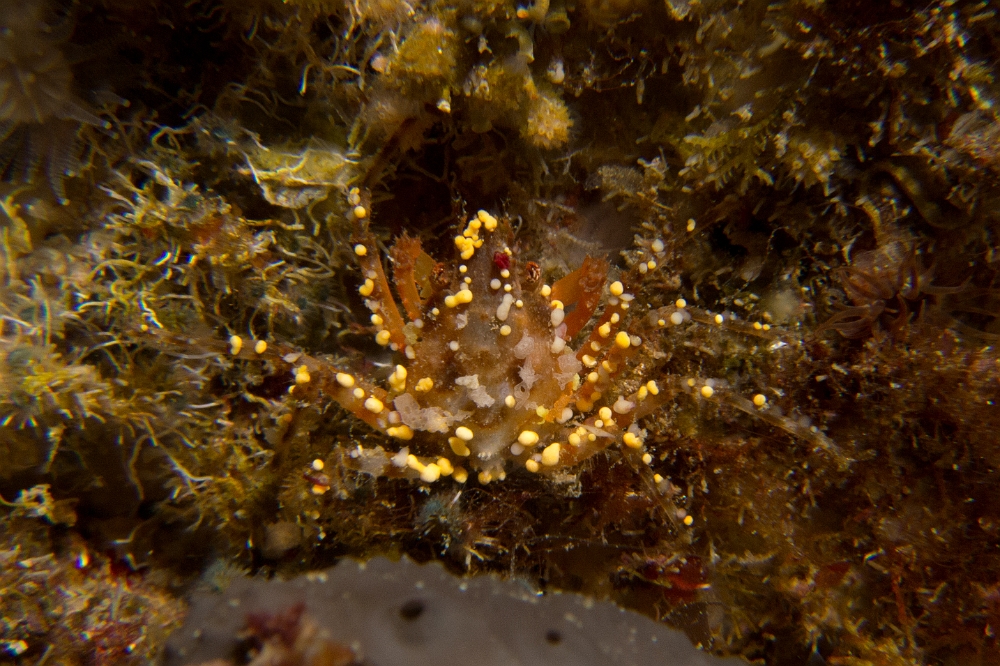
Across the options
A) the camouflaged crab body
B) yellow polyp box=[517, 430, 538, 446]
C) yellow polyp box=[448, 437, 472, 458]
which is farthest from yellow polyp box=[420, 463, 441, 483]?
yellow polyp box=[517, 430, 538, 446]

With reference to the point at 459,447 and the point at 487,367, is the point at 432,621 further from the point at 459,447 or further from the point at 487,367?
the point at 487,367

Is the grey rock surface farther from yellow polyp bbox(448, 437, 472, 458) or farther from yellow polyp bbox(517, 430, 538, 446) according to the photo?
yellow polyp bbox(517, 430, 538, 446)

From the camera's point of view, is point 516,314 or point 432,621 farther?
point 516,314

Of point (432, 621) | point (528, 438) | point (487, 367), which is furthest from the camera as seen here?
point (487, 367)

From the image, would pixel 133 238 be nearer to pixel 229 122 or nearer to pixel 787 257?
pixel 229 122

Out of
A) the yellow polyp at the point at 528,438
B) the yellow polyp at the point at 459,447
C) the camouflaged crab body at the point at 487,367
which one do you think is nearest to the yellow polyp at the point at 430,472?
the camouflaged crab body at the point at 487,367

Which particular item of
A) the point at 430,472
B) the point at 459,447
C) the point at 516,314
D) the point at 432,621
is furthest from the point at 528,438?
the point at 432,621
